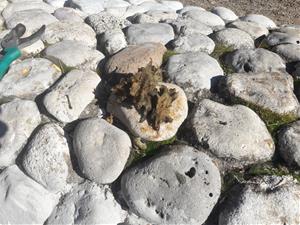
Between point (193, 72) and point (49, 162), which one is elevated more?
point (193, 72)

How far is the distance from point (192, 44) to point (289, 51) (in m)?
0.78

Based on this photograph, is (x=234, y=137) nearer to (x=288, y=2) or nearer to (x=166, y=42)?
(x=166, y=42)

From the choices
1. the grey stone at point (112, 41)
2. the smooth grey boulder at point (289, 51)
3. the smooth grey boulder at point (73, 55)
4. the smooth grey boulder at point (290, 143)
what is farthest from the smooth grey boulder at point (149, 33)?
the smooth grey boulder at point (290, 143)

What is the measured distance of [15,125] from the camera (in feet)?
9.21

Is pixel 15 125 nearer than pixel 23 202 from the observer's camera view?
No

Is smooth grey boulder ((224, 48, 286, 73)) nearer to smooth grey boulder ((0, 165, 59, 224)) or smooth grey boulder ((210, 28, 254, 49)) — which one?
smooth grey boulder ((210, 28, 254, 49))

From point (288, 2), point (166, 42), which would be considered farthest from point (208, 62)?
point (288, 2)

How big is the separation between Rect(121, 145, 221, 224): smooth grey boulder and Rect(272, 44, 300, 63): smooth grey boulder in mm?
1292

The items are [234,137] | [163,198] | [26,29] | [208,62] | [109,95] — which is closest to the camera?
[163,198]

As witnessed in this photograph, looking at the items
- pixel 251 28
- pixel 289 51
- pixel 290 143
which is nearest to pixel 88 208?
pixel 290 143

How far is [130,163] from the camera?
2711mm

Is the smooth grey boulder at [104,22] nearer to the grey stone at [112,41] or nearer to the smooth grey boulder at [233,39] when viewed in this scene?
the grey stone at [112,41]

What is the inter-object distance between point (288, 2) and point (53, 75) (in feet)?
13.7

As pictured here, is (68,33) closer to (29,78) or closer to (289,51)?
(29,78)
